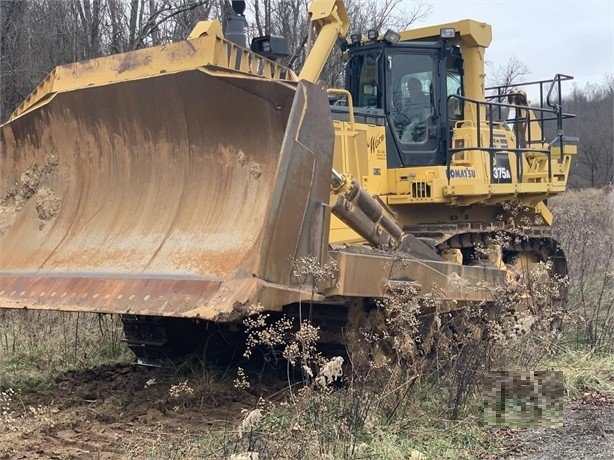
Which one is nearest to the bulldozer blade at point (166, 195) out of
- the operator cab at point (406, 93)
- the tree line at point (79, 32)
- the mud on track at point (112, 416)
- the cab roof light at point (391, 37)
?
the mud on track at point (112, 416)

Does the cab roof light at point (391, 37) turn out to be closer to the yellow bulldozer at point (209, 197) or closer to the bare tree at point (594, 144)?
the yellow bulldozer at point (209, 197)

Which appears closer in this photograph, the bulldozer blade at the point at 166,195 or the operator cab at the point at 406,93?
the bulldozer blade at the point at 166,195

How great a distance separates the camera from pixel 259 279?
4.34 meters

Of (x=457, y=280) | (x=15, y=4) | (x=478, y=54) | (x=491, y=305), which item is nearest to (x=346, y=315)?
(x=457, y=280)

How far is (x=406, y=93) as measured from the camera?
7855 mm

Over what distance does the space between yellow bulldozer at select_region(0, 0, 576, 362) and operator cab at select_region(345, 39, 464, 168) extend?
7 centimetres

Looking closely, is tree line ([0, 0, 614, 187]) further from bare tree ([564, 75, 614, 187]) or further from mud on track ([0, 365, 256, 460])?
bare tree ([564, 75, 614, 187])

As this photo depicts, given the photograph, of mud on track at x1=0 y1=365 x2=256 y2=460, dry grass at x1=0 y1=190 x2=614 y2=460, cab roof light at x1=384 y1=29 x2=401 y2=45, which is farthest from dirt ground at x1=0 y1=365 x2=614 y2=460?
cab roof light at x1=384 y1=29 x2=401 y2=45

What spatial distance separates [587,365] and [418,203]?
7.12ft

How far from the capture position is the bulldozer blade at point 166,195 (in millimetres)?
4523

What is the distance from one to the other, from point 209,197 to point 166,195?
376mm

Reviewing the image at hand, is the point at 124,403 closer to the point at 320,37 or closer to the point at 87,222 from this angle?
the point at 87,222

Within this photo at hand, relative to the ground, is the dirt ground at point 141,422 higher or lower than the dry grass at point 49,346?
lower

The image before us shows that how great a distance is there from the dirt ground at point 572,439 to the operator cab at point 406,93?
323 centimetres
